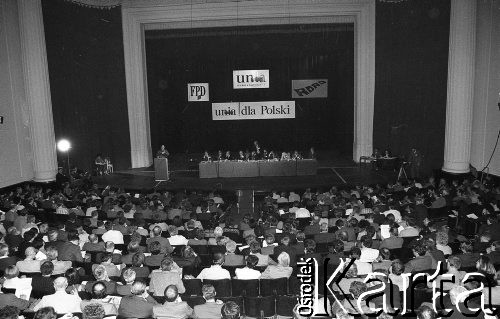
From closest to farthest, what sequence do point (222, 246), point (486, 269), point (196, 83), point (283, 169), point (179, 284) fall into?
point (486, 269), point (179, 284), point (222, 246), point (283, 169), point (196, 83)

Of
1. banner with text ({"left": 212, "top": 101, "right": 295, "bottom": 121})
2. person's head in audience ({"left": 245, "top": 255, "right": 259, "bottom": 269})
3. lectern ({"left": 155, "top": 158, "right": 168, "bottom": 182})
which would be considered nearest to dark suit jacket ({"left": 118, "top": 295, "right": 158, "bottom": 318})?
person's head in audience ({"left": 245, "top": 255, "right": 259, "bottom": 269})

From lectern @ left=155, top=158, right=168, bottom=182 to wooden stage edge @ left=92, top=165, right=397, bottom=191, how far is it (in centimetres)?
21

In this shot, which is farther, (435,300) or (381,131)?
(381,131)

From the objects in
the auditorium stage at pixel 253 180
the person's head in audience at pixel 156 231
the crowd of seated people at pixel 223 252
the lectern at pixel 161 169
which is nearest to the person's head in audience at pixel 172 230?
the crowd of seated people at pixel 223 252

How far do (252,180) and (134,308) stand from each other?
33.1 ft

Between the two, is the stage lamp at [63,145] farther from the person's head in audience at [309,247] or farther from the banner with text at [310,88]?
the person's head in audience at [309,247]

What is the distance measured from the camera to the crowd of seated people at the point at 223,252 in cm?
514

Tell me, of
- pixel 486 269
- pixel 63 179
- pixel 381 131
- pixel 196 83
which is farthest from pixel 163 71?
pixel 486 269

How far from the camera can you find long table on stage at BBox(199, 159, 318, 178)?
1535 centimetres

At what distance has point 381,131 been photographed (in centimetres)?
1673

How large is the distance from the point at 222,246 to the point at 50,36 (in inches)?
418

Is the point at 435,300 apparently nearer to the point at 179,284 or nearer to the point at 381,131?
the point at 179,284

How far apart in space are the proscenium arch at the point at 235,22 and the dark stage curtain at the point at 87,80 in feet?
1.12

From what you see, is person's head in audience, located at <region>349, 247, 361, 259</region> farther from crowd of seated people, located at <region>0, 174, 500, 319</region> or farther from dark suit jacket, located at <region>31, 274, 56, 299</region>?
dark suit jacket, located at <region>31, 274, 56, 299</region>
